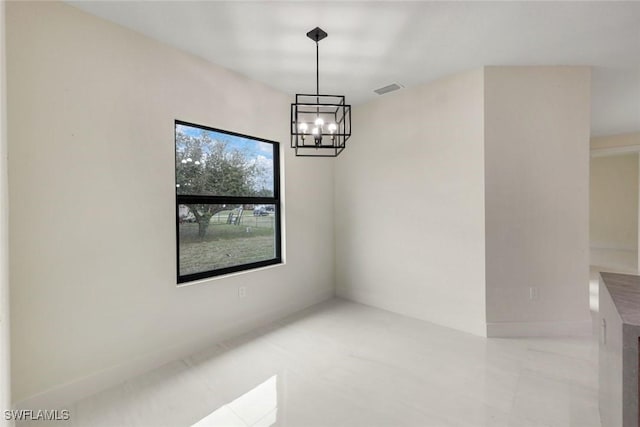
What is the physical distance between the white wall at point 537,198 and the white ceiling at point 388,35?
10.2 inches

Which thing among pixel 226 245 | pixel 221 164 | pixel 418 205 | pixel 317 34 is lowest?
pixel 226 245

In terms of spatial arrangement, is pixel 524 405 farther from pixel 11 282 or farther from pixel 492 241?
pixel 11 282

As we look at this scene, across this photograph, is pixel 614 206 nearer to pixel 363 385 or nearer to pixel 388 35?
pixel 388 35

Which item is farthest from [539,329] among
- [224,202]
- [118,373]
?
[118,373]

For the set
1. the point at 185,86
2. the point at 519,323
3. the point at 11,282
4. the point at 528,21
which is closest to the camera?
the point at 11,282

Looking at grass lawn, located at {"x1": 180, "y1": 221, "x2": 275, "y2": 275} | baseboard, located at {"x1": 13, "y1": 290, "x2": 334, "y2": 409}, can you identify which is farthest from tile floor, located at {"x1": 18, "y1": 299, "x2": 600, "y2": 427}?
grass lawn, located at {"x1": 180, "y1": 221, "x2": 275, "y2": 275}

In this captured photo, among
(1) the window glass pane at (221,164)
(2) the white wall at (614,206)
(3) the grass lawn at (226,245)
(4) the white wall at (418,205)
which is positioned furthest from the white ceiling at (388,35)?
(2) the white wall at (614,206)

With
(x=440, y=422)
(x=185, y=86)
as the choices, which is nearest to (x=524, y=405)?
(x=440, y=422)

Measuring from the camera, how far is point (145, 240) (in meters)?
2.22

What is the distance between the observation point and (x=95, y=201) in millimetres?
1979

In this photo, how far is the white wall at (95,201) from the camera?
67.6 inches

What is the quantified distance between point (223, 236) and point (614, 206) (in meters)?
9.54

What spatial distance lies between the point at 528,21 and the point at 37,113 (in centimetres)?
344

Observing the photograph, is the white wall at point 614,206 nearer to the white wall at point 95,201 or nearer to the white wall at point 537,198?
the white wall at point 537,198
